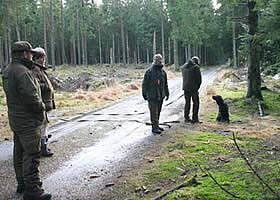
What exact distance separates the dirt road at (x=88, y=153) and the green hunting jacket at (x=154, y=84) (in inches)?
42.5

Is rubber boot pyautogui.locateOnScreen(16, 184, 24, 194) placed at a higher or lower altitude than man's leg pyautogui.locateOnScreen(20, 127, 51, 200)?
Result: lower

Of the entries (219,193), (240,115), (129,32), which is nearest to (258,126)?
(240,115)

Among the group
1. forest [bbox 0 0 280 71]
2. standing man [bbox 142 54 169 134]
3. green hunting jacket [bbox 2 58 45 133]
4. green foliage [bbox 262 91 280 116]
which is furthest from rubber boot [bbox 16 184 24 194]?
forest [bbox 0 0 280 71]

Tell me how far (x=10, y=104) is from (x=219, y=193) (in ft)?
10.6

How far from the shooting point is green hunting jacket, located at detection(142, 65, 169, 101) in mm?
8148

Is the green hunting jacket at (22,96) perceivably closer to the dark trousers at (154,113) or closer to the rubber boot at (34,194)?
the rubber boot at (34,194)

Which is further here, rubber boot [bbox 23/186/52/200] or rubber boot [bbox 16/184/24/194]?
rubber boot [bbox 16/184/24/194]

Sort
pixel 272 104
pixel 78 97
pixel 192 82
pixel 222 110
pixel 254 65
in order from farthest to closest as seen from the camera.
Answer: pixel 78 97 < pixel 254 65 < pixel 272 104 < pixel 192 82 < pixel 222 110

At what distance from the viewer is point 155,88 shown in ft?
26.8

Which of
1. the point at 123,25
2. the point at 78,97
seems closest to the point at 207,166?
the point at 78,97

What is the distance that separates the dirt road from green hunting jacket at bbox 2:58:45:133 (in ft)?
3.86

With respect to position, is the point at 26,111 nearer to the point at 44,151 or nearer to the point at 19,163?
the point at 19,163

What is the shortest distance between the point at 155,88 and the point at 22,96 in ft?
15.2

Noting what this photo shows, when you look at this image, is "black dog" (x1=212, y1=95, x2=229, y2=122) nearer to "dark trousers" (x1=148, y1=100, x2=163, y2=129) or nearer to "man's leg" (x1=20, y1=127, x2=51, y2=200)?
"dark trousers" (x1=148, y1=100, x2=163, y2=129)
